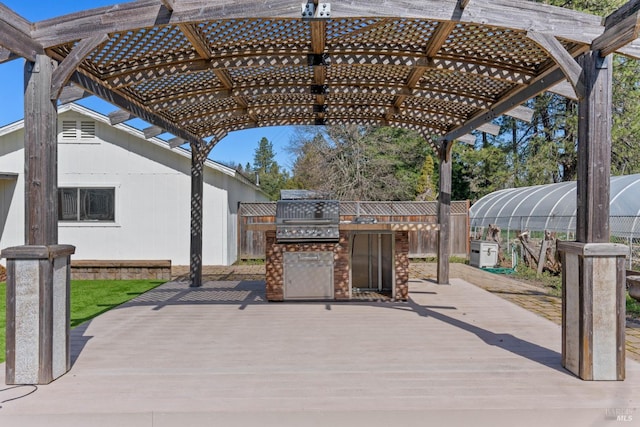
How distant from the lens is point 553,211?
1228 cm

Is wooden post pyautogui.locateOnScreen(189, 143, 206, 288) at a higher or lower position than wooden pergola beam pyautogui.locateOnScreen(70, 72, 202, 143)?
lower

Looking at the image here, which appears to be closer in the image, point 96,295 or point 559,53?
point 559,53

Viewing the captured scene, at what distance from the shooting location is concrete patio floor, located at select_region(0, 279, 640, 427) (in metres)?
2.88

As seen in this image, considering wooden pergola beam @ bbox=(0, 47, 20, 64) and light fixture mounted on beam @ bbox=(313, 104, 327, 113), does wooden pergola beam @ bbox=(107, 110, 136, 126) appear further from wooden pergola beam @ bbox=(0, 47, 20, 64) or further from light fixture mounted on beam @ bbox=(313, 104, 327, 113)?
light fixture mounted on beam @ bbox=(313, 104, 327, 113)

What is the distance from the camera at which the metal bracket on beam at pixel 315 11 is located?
3578 millimetres

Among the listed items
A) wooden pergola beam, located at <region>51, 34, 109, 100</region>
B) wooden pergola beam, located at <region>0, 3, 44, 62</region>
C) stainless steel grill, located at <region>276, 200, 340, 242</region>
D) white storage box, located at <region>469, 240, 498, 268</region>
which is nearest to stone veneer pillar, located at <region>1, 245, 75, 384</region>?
wooden pergola beam, located at <region>51, 34, 109, 100</region>

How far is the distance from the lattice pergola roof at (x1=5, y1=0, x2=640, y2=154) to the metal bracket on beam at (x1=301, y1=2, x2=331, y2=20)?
1 centimetres

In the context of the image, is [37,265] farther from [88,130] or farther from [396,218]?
[396,218]

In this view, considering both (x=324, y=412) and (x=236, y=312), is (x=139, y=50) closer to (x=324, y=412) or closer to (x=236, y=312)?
(x=236, y=312)

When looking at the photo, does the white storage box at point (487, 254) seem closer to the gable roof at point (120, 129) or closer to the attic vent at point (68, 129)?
the gable roof at point (120, 129)

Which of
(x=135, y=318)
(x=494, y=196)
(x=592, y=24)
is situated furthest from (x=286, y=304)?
(x=494, y=196)

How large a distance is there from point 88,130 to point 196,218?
584 centimetres

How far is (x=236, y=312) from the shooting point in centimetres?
602

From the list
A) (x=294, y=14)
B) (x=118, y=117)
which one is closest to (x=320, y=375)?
(x=294, y=14)
